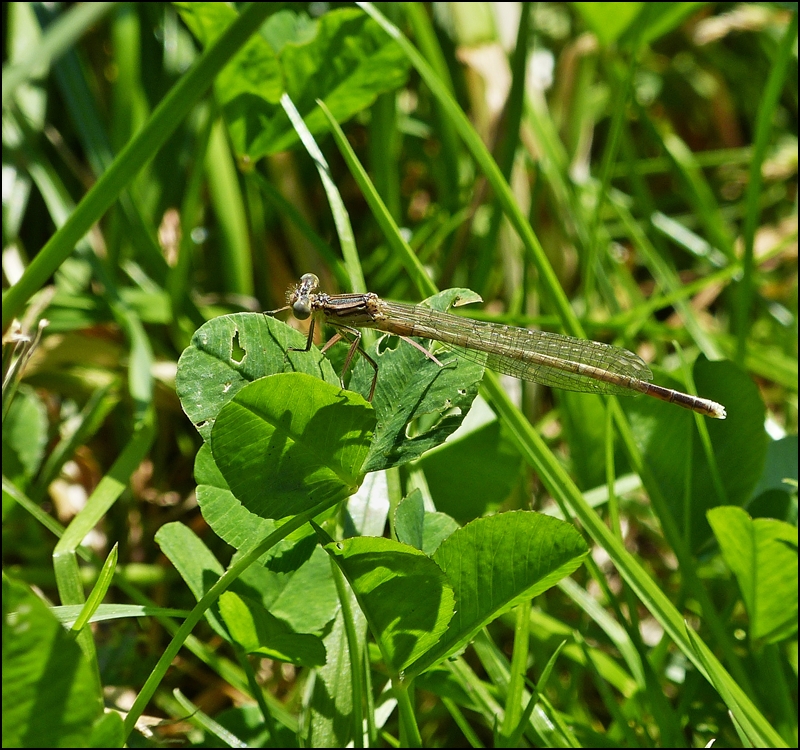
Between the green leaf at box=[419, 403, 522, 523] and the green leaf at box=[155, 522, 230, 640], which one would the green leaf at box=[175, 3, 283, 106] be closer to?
the green leaf at box=[419, 403, 522, 523]

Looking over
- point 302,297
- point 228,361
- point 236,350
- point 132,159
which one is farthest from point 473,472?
point 132,159

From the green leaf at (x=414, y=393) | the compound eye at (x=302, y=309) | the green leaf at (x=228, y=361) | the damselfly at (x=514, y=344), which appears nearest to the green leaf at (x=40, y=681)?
the green leaf at (x=228, y=361)

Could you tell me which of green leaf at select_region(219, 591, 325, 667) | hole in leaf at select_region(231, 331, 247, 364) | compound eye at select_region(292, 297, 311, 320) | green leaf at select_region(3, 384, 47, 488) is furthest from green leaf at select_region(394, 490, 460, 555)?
green leaf at select_region(3, 384, 47, 488)

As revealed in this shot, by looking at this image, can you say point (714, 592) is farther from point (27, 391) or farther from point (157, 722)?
point (27, 391)

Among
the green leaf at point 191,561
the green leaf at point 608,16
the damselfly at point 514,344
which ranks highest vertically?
the green leaf at point 608,16

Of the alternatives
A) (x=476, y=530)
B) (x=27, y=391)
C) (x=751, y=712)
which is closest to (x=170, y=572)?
(x=27, y=391)

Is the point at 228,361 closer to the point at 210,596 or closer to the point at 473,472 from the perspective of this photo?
the point at 210,596

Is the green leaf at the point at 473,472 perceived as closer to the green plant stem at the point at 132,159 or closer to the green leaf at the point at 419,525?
the green leaf at the point at 419,525
